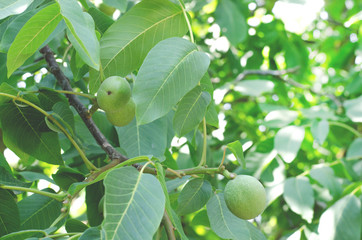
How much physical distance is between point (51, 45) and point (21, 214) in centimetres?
61

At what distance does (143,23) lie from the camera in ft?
3.05

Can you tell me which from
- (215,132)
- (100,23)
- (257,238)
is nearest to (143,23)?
(100,23)

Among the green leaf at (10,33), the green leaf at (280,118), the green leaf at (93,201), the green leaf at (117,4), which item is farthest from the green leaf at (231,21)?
the green leaf at (10,33)

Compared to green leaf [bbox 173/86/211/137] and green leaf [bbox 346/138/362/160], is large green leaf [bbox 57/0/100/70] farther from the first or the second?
green leaf [bbox 346/138/362/160]

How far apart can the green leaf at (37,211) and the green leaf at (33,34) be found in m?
0.35

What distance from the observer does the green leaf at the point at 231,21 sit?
1.92 meters

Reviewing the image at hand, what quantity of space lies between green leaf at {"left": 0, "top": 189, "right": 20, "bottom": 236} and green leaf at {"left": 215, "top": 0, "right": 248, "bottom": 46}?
1.34 m

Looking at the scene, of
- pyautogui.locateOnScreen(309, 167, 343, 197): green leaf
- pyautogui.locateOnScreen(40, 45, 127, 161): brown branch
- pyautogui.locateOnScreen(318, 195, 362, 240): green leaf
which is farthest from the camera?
pyautogui.locateOnScreen(309, 167, 343, 197): green leaf

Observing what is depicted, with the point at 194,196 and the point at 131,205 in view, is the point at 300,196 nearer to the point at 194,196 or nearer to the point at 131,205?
the point at 194,196

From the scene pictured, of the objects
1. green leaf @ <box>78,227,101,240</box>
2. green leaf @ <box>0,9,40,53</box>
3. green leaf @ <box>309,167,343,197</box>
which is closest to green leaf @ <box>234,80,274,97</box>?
green leaf @ <box>309,167,343,197</box>

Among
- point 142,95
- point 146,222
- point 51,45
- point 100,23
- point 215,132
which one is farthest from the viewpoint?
point 215,132

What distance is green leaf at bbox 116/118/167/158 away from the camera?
108 cm

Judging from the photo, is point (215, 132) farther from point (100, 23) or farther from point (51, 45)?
point (100, 23)

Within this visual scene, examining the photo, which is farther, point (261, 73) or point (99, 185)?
point (261, 73)
